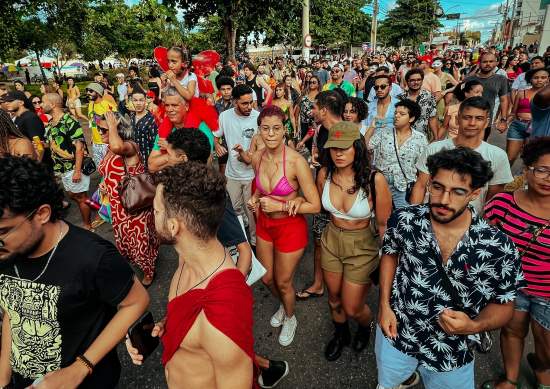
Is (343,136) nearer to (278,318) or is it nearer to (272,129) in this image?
(272,129)

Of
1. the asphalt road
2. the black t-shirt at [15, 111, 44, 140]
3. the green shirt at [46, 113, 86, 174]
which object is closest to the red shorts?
the asphalt road

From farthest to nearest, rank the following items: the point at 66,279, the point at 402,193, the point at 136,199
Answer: the point at 402,193 → the point at 136,199 → the point at 66,279

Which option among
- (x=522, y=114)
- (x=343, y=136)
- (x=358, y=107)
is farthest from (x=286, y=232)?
(x=522, y=114)

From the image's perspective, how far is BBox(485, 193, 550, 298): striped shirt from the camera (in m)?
1.99

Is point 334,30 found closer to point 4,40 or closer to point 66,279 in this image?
point 4,40

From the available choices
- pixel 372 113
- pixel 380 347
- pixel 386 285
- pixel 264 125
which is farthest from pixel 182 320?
pixel 372 113

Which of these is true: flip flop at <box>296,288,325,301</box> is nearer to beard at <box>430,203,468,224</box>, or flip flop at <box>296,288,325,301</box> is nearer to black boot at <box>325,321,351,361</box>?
black boot at <box>325,321,351,361</box>

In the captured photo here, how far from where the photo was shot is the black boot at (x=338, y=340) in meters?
2.88

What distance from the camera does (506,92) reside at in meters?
6.02

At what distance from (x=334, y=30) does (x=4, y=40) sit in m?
34.5

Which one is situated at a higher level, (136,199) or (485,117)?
(485,117)

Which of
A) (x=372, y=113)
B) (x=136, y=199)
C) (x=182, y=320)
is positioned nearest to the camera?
(x=182, y=320)

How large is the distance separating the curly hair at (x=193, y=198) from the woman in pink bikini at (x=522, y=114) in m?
5.48

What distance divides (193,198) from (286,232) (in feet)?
4.82
